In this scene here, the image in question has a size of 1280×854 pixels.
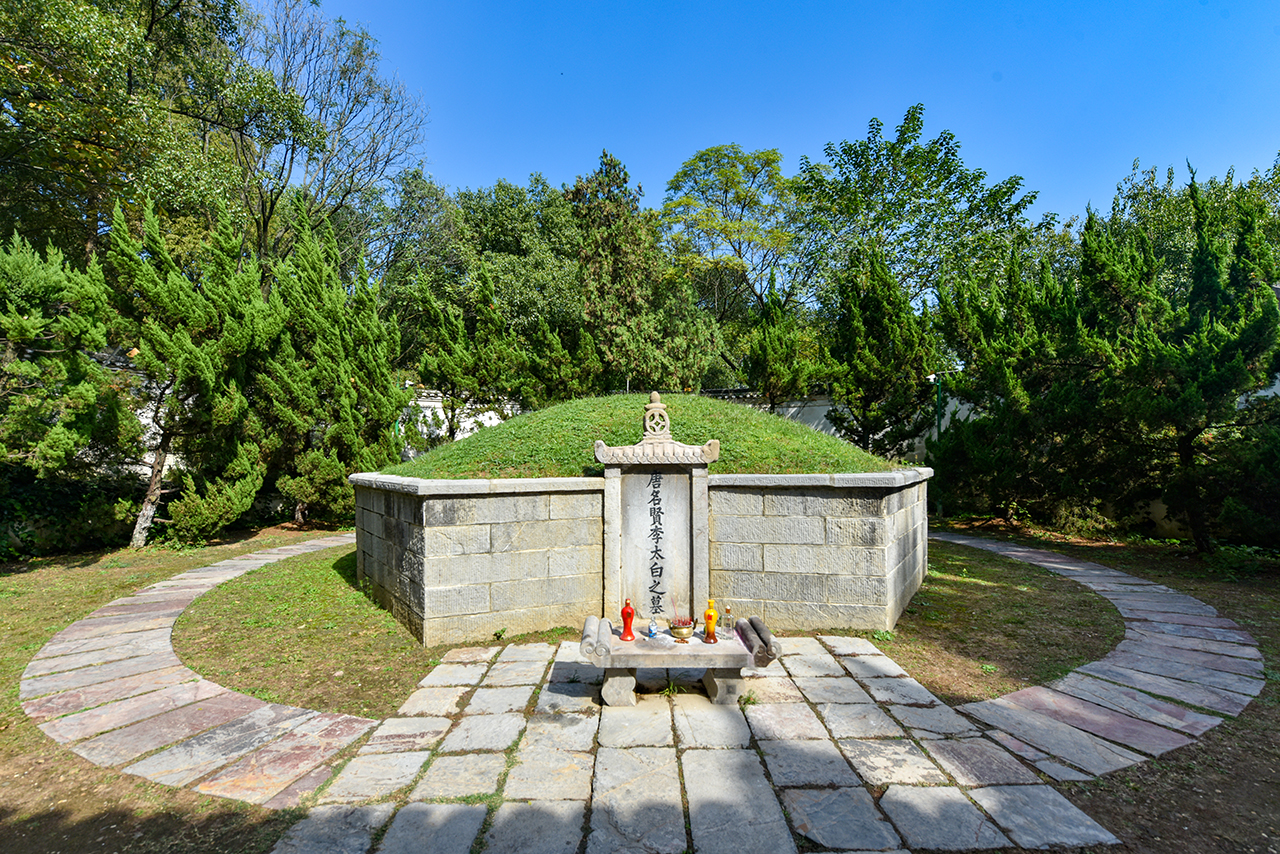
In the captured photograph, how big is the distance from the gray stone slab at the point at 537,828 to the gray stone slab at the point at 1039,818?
200cm

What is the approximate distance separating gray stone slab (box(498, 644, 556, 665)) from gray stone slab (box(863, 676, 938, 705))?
252cm

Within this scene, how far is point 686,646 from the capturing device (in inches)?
149

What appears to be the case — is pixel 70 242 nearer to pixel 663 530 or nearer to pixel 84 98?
pixel 84 98

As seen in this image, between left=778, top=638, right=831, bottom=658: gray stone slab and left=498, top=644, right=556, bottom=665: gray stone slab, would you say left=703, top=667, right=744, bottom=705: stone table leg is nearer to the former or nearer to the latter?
left=778, top=638, right=831, bottom=658: gray stone slab

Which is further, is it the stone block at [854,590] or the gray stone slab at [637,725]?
the stone block at [854,590]

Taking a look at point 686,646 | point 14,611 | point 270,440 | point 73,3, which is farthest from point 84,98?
point 686,646

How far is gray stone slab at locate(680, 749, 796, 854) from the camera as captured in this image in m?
2.48

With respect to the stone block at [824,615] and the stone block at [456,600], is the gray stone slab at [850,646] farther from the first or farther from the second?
the stone block at [456,600]

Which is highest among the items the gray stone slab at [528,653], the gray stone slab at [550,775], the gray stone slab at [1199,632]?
the gray stone slab at [550,775]

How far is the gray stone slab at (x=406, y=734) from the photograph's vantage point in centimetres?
332

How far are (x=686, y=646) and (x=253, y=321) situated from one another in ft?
30.2

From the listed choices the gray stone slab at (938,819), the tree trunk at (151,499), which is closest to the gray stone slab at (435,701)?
the gray stone slab at (938,819)

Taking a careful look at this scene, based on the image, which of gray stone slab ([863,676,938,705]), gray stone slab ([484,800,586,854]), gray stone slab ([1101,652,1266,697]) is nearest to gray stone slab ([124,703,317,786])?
gray stone slab ([484,800,586,854])

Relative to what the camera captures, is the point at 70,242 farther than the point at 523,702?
Yes
